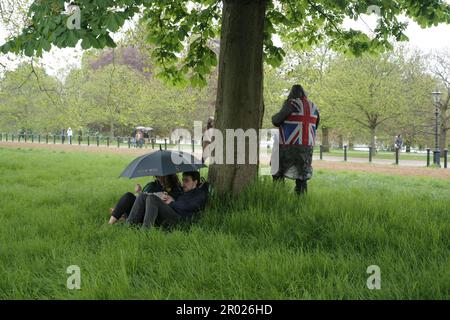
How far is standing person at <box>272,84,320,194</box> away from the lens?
5.98m

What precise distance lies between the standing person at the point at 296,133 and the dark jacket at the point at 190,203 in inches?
49.5

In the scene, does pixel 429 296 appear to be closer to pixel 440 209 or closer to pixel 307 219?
pixel 307 219

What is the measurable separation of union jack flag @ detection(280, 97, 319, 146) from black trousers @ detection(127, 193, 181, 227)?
6.46 feet

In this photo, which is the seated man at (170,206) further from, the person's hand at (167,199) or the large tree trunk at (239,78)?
the large tree trunk at (239,78)

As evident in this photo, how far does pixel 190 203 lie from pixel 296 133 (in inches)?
70.8

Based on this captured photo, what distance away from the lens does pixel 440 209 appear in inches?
225

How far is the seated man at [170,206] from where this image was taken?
16.2 feet

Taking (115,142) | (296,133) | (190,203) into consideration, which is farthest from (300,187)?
(115,142)

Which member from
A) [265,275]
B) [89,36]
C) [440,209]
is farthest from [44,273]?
[440,209]

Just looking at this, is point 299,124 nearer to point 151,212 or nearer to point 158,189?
point 158,189

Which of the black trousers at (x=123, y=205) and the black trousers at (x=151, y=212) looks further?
the black trousers at (x=123, y=205)

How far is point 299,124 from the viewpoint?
5.98 meters

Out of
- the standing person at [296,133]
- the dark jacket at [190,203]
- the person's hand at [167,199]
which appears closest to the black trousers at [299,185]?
the standing person at [296,133]
